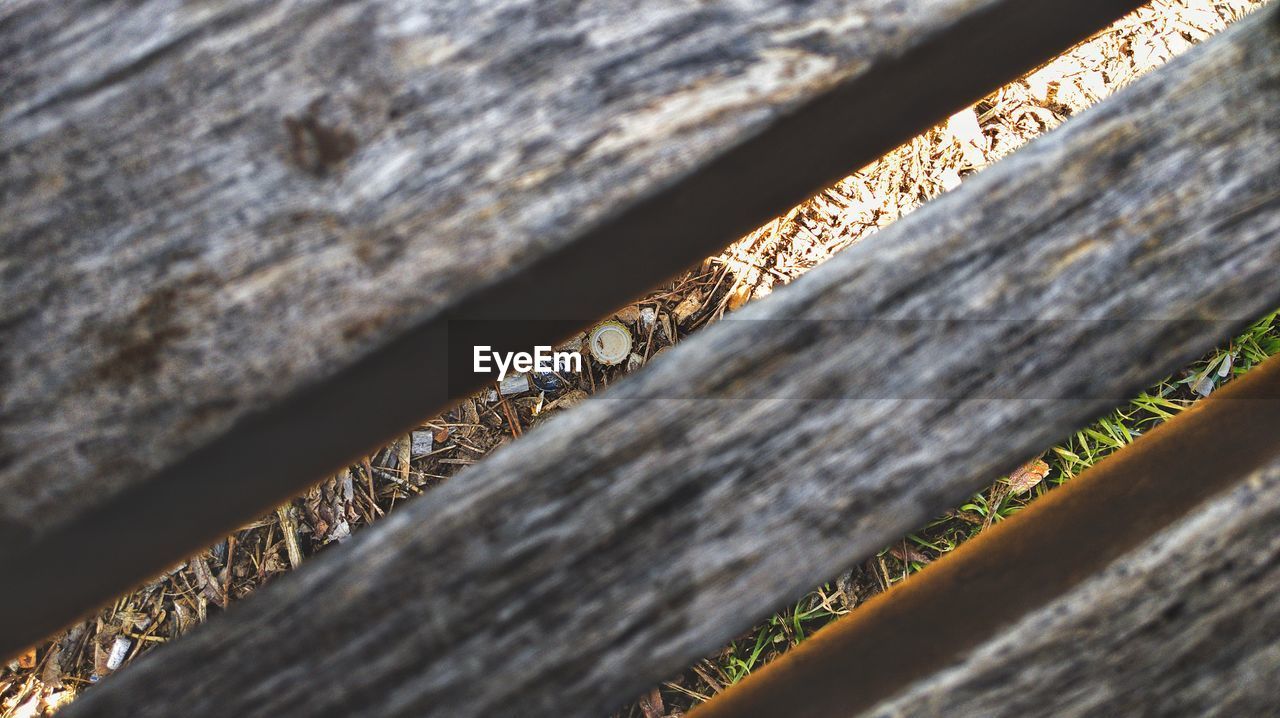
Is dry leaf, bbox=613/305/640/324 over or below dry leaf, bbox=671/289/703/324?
over

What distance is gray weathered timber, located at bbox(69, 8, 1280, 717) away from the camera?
33.4 inches

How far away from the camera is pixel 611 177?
82 centimetres

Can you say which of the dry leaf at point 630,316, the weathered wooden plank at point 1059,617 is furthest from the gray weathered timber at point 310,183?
the dry leaf at point 630,316

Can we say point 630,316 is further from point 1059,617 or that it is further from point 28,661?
point 28,661

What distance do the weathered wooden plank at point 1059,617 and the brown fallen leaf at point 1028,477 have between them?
0.80 m

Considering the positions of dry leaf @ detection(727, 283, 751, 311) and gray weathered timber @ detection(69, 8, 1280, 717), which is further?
dry leaf @ detection(727, 283, 751, 311)

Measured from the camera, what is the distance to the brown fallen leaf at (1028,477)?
1722 millimetres

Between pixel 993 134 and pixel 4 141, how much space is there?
2.00 metres

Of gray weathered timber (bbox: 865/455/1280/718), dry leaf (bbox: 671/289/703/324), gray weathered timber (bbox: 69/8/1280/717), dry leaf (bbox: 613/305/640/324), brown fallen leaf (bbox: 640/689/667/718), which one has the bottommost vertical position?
brown fallen leaf (bbox: 640/689/667/718)

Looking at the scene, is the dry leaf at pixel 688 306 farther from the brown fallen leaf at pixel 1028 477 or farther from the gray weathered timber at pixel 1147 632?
the gray weathered timber at pixel 1147 632

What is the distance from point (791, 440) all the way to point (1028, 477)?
3.79 feet

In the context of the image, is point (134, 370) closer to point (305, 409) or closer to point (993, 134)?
point (305, 409)

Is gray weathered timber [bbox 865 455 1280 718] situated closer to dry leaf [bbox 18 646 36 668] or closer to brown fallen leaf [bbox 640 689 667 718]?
brown fallen leaf [bbox 640 689 667 718]

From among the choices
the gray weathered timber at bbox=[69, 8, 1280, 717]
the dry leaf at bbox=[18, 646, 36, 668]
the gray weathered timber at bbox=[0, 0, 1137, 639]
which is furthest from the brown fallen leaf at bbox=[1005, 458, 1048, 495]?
the dry leaf at bbox=[18, 646, 36, 668]
